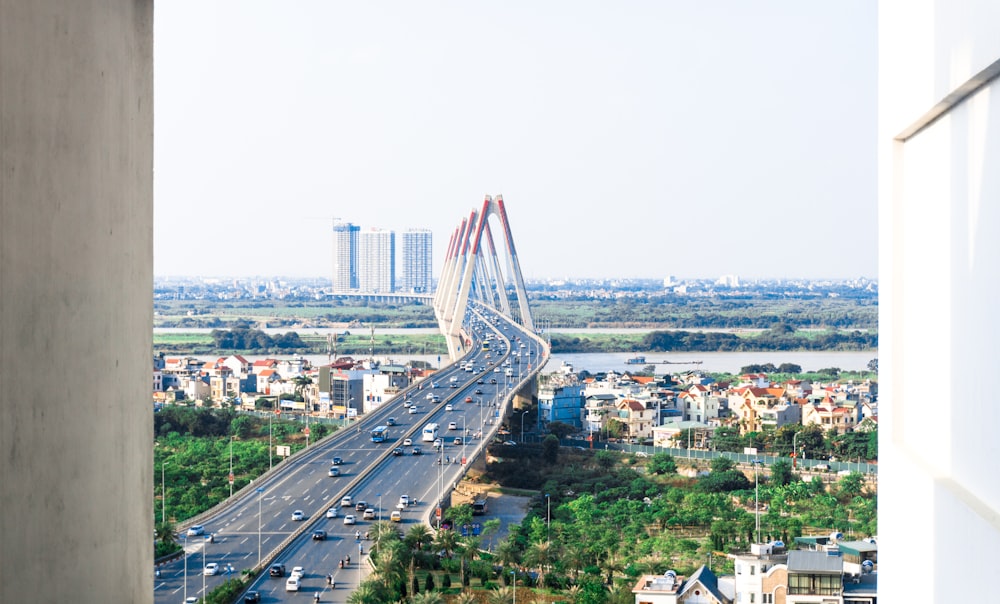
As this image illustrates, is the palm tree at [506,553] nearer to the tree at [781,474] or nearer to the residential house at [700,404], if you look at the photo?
the tree at [781,474]

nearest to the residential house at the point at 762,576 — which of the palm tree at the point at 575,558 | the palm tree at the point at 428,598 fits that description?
the palm tree at the point at 575,558

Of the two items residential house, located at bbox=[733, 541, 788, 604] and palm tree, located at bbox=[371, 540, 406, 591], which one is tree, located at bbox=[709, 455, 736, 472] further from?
palm tree, located at bbox=[371, 540, 406, 591]

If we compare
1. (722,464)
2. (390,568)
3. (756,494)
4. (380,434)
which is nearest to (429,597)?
(390,568)

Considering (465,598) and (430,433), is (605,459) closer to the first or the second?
(430,433)
